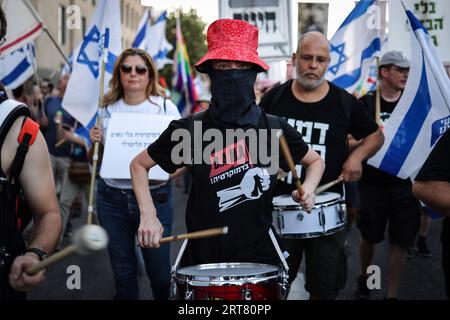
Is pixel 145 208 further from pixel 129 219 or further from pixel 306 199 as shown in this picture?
pixel 129 219

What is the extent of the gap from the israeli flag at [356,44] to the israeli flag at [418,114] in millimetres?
1546

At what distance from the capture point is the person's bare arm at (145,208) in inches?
115

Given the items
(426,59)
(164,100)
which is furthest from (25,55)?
(426,59)

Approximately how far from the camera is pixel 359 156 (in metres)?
4.32

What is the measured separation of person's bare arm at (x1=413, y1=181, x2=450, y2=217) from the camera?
2785mm

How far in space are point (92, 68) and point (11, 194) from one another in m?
3.05

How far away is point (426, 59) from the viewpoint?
4008mm

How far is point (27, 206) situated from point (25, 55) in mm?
6045

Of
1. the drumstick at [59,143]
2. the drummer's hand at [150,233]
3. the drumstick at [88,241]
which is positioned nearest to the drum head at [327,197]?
the drummer's hand at [150,233]

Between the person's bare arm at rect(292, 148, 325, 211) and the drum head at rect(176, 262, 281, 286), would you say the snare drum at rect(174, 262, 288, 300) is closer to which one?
the drum head at rect(176, 262, 281, 286)

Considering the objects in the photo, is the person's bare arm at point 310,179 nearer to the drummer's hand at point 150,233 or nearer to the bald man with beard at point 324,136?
the drummer's hand at point 150,233

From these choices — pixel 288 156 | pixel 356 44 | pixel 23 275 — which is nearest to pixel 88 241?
pixel 23 275

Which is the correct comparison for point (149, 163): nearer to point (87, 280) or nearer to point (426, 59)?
point (426, 59)

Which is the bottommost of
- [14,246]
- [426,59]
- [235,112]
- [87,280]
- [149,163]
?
[87,280]
